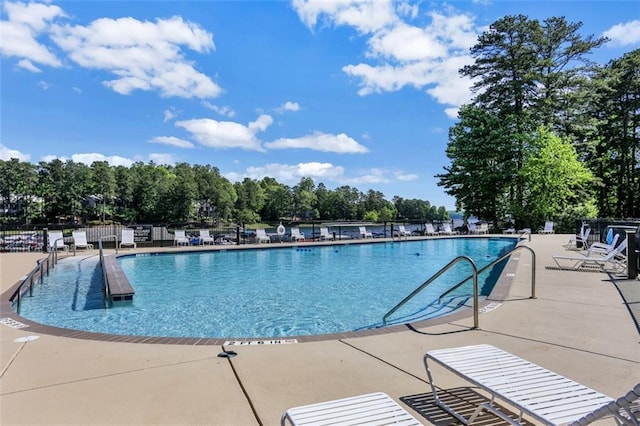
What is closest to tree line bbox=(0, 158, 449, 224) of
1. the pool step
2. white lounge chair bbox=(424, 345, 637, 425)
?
the pool step

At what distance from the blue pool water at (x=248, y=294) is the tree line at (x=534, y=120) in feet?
40.3

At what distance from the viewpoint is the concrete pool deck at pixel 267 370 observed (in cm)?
Answer: 258

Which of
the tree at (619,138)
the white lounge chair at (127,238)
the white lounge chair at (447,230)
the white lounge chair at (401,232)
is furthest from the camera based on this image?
the tree at (619,138)

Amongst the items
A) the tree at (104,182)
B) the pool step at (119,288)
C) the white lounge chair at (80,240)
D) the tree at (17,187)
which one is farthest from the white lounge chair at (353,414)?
the tree at (104,182)

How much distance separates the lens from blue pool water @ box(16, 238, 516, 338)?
6420mm

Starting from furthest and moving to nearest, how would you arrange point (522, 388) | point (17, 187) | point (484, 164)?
point (17, 187), point (484, 164), point (522, 388)

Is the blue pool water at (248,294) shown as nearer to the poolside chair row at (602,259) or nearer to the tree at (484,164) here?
the poolside chair row at (602,259)

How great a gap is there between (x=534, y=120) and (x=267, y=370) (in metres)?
28.0

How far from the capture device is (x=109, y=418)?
2457mm

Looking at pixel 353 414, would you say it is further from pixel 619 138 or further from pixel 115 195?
pixel 115 195

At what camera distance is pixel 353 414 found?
1867 mm

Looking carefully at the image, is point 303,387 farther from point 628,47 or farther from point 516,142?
point 628,47

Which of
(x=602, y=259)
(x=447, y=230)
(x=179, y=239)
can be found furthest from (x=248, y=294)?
(x=447, y=230)

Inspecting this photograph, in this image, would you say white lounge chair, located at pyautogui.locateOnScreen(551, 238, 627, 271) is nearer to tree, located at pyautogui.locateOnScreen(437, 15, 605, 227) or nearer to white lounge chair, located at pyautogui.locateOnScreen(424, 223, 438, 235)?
white lounge chair, located at pyautogui.locateOnScreen(424, 223, 438, 235)
